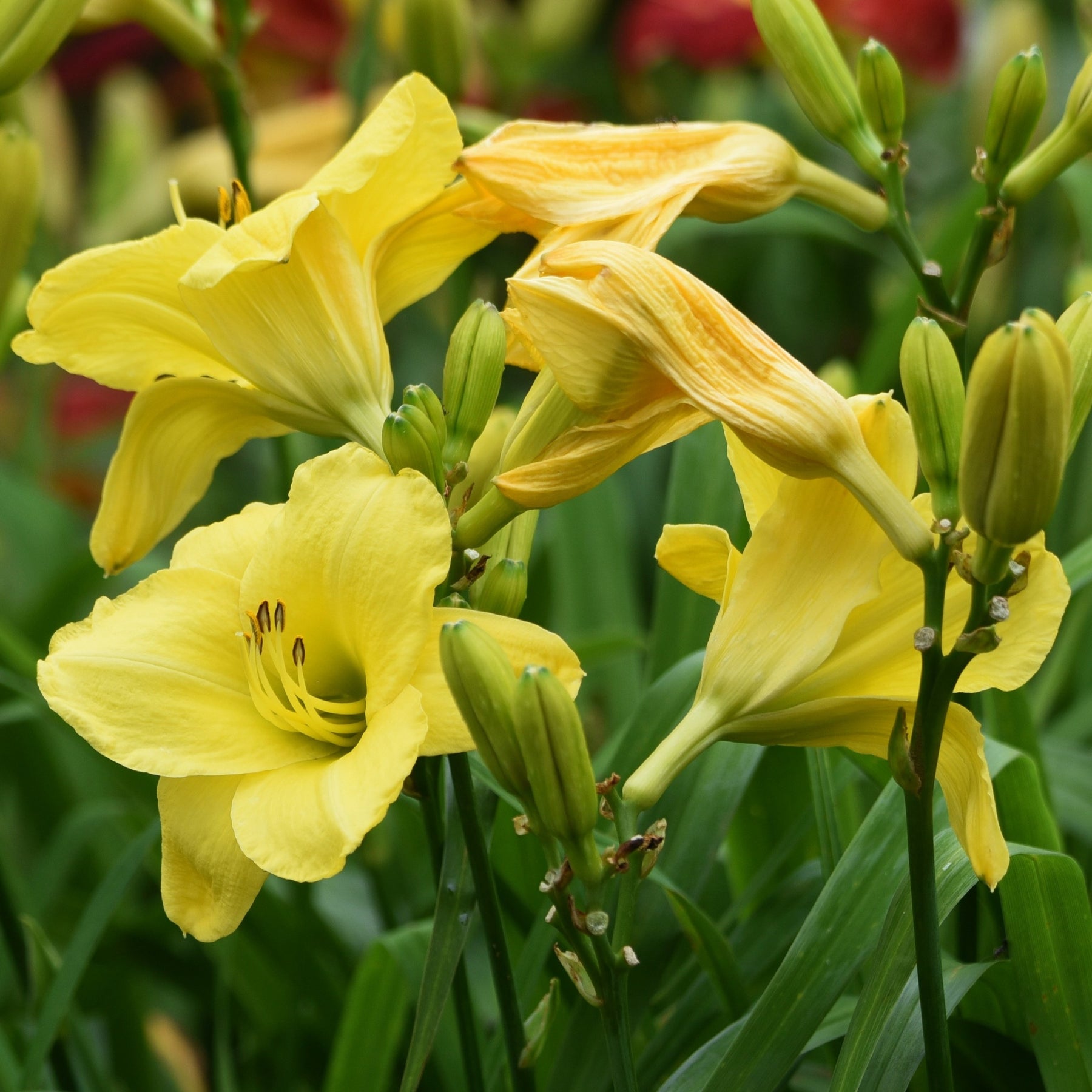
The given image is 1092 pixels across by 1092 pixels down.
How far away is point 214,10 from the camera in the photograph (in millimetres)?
864

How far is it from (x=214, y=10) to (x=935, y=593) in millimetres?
694

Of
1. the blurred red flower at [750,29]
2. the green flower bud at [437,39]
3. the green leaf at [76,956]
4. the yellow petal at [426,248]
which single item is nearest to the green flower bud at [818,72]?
the yellow petal at [426,248]

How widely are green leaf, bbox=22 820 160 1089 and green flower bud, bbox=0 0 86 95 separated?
39 centimetres

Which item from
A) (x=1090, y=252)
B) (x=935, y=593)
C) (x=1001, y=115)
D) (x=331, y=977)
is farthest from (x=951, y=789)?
(x=1090, y=252)

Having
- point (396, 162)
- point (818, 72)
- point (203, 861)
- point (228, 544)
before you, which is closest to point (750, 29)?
point (818, 72)

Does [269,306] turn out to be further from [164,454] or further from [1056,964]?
[1056,964]

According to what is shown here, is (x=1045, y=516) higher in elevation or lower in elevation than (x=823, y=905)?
higher

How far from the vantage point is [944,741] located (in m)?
0.44

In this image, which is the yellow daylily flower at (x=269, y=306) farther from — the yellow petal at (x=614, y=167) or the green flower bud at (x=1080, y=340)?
the green flower bud at (x=1080, y=340)

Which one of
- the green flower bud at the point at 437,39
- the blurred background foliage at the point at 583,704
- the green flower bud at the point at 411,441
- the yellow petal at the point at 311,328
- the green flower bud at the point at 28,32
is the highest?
the green flower bud at the point at 28,32

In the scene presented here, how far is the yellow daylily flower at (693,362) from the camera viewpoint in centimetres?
42

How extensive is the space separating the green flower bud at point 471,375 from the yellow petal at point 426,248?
0.25 feet

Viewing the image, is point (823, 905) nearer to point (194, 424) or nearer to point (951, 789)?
point (951, 789)

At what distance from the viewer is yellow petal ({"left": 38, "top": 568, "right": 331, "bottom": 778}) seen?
45 cm
